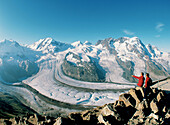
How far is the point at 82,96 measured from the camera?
3676 inches

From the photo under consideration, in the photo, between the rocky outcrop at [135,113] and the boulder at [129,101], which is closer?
the rocky outcrop at [135,113]

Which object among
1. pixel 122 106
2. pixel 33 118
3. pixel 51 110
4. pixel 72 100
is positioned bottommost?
pixel 51 110

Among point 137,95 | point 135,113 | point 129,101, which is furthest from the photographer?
point 137,95

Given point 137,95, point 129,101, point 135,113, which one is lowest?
point 135,113

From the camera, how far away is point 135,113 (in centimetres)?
1019

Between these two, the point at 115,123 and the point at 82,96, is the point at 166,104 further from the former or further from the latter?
the point at 82,96

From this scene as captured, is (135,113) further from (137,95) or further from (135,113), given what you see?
(137,95)

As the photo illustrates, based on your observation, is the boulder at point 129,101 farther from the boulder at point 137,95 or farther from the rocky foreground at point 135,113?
the boulder at point 137,95

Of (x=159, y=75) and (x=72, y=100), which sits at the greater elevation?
(x=159, y=75)

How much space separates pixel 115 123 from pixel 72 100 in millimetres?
81727

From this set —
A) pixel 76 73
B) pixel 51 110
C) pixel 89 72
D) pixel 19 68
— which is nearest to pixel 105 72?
pixel 89 72

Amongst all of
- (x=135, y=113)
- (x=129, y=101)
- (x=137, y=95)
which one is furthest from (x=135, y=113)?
(x=137, y=95)

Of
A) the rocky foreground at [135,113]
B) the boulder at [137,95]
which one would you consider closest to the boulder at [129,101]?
the rocky foreground at [135,113]

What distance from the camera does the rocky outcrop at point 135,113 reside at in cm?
891
